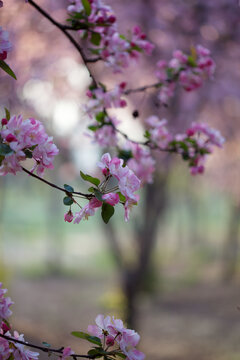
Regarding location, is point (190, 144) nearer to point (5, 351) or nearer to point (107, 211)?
point (107, 211)

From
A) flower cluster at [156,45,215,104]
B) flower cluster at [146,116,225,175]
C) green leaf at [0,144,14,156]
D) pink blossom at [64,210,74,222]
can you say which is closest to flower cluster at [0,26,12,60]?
green leaf at [0,144,14,156]

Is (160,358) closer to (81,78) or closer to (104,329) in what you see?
(81,78)

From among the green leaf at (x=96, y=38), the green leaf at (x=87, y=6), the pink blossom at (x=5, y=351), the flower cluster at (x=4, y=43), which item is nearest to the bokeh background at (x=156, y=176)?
the green leaf at (x=96, y=38)

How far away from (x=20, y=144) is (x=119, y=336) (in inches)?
20.2

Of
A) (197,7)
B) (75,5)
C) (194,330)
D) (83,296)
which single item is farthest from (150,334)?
(75,5)

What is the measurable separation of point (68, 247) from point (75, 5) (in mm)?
17940

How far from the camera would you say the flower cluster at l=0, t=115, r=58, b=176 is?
3.10 feet

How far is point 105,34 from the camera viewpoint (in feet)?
5.80

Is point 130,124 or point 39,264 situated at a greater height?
point 130,124

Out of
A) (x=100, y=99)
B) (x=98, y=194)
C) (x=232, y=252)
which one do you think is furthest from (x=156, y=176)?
(x=232, y=252)

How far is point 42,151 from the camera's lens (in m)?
1.03

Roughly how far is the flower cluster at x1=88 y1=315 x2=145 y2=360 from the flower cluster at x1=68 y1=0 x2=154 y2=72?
0.97 meters

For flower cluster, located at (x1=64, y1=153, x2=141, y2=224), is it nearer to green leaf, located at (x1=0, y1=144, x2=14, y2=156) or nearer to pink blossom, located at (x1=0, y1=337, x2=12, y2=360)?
green leaf, located at (x1=0, y1=144, x2=14, y2=156)

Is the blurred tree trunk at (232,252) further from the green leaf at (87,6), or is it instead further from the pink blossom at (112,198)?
the pink blossom at (112,198)
